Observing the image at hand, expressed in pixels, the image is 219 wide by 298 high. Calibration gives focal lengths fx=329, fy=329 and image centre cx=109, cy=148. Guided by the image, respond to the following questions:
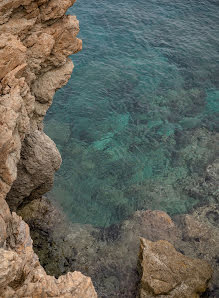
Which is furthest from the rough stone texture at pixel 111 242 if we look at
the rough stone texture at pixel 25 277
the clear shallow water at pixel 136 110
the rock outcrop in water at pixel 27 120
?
the rough stone texture at pixel 25 277

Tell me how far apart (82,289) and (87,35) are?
32.5 metres

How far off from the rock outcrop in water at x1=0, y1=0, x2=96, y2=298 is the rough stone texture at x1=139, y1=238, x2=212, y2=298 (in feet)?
19.6

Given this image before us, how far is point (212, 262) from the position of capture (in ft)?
67.2

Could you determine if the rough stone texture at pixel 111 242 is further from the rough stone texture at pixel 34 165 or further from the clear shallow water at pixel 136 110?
the rough stone texture at pixel 34 165

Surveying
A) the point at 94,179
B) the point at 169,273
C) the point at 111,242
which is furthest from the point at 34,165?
the point at 169,273

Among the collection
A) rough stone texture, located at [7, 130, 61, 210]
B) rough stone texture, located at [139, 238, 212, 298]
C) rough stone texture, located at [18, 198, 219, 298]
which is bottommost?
rough stone texture, located at [18, 198, 219, 298]

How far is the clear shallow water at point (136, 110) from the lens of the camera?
2547cm

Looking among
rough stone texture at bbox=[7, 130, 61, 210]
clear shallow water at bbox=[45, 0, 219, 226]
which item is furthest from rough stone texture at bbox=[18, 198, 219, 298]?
rough stone texture at bbox=[7, 130, 61, 210]

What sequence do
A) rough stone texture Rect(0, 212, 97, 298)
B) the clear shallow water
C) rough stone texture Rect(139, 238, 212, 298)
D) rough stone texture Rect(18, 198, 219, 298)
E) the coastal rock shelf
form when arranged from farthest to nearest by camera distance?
the clear shallow water
rough stone texture Rect(18, 198, 219, 298)
rough stone texture Rect(139, 238, 212, 298)
the coastal rock shelf
rough stone texture Rect(0, 212, 97, 298)

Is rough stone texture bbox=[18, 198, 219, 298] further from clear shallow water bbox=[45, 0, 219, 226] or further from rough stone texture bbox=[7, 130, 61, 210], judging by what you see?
rough stone texture bbox=[7, 130, 61, 210]

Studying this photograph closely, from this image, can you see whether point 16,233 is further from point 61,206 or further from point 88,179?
point 88,179

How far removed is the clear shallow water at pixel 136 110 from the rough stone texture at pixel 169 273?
5220 millimetres

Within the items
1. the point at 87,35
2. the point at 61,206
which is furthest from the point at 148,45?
the point at 61,206

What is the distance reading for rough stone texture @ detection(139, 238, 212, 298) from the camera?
57.3 feet
